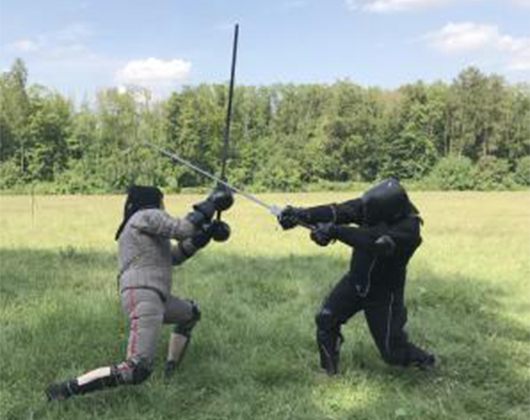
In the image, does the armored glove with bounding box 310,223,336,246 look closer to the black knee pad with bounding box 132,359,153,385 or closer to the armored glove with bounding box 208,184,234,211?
the armored glove with bounding box 208,184,234,211

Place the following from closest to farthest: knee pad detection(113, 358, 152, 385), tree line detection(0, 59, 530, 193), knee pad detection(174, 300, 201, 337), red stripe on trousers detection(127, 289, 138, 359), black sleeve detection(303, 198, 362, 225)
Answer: knee pad detection(113, 358, 152, 385), red stripe on trousers detection(127, 289, 138, 359), black sleeve detection(303, 198, 362, 225), knee pad detection(174, 300, 201, 337), tree line detection(0, 59, 530, 193)

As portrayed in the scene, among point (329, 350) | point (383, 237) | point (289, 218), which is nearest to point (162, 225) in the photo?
point (289, 218)

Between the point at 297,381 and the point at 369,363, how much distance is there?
0.89 meters

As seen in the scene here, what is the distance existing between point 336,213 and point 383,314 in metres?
1.00

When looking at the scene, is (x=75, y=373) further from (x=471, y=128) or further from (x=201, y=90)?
(x=471, y=128)

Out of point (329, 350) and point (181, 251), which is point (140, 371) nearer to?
point (181, 251)

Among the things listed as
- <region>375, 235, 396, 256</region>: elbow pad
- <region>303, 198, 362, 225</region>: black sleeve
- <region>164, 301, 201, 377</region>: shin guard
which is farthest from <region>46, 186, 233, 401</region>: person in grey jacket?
<region>375, 235, 396, 256</region>: elbow pad

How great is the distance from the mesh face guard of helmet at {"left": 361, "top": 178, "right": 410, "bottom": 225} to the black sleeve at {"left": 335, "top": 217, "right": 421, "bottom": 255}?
7 cm

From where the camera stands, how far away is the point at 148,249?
7195mm

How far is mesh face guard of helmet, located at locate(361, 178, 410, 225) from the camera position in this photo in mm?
7465

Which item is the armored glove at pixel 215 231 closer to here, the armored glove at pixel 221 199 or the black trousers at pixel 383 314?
the armored glove at pixel 221 199

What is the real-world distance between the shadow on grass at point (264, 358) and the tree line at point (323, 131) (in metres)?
53.6

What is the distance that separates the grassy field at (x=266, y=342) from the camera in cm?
712

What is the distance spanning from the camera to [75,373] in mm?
7844
